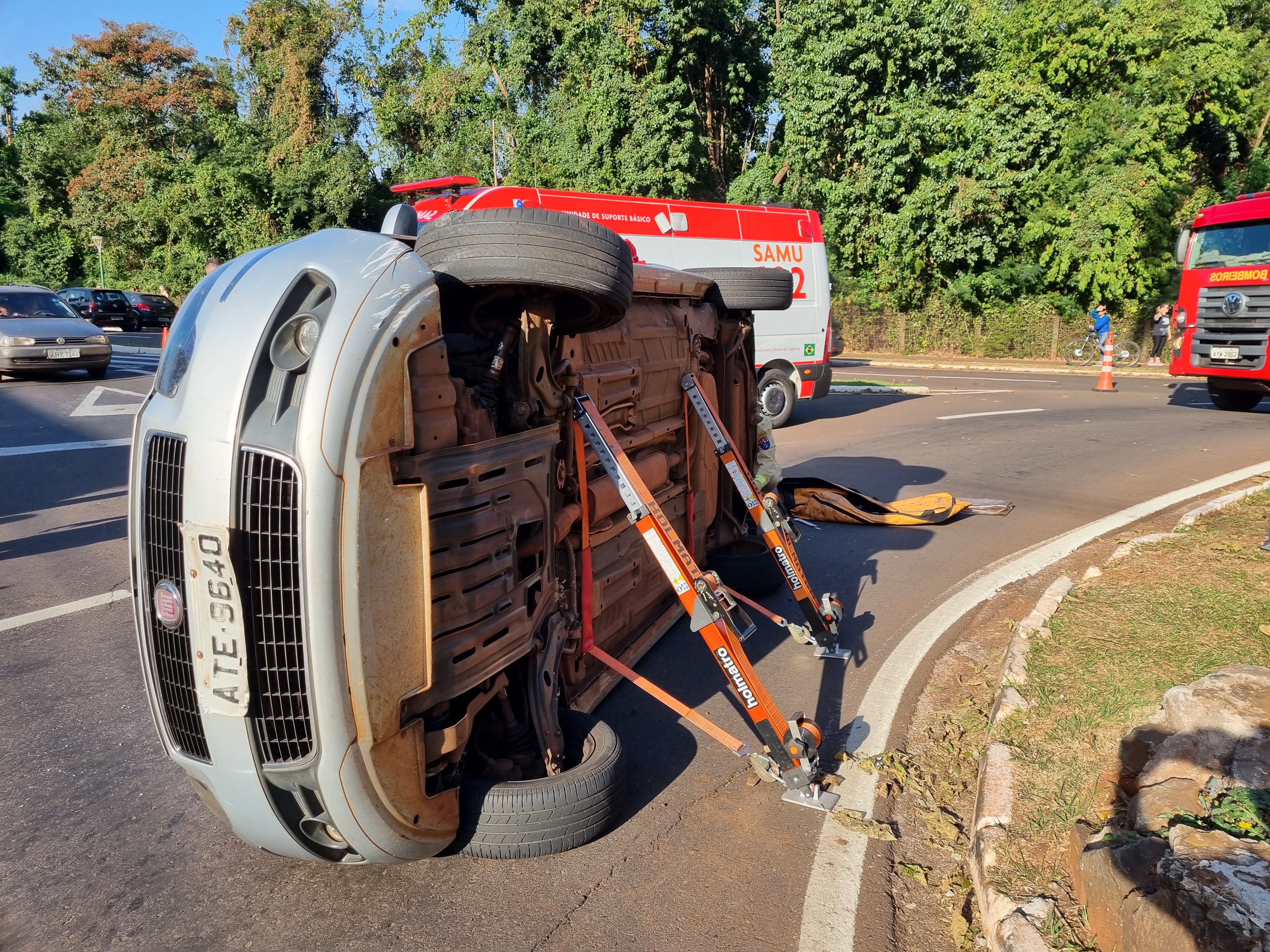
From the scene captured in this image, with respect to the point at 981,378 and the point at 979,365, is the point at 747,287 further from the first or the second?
the point at 979,365

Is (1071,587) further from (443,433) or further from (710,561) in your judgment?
(443,433)

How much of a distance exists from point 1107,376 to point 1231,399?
123 inches

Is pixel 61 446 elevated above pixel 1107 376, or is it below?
below

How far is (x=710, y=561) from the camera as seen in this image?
20.3 ft

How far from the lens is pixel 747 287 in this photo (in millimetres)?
6316

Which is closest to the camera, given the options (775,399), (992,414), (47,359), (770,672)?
(770,672)

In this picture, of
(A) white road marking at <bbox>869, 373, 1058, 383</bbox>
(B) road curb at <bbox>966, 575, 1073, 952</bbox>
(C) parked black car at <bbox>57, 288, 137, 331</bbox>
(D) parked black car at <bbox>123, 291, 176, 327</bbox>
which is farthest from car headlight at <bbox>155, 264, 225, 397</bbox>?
(C) parked black car at <bbox>57, 288, 137, 331</bbox>

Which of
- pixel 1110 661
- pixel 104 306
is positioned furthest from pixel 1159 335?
pixel 104 306

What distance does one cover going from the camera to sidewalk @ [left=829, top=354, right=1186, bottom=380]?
24.2 meters

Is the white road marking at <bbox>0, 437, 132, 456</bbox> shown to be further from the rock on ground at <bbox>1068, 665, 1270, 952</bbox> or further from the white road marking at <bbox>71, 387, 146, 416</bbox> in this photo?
the rock on ground at <bbox>1068, 665, 1270, 952</bbox>

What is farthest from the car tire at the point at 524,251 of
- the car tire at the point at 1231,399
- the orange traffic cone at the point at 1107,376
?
the orange traffic cone at the point at 1107,376

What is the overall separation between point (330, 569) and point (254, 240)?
37.3 metres

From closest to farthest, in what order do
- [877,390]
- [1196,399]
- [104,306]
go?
[1196,399] → [877,390] → [104,306]

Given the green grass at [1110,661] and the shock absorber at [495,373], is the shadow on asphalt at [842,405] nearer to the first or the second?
the green grass at [1110,661]
